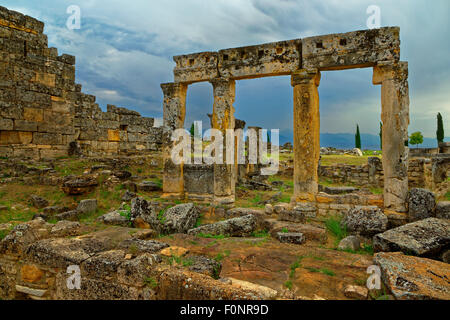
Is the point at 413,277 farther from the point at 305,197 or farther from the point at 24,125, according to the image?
the point at 24,125

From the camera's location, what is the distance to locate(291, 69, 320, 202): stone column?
276 inches

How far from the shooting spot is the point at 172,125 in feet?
29.1

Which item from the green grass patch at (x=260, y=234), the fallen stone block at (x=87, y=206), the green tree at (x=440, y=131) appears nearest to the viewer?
the green grass patch at (x=260, y=234)

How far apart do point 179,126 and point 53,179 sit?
4.62 meters

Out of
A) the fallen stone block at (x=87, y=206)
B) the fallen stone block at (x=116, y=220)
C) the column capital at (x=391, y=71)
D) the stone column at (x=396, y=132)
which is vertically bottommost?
the fallen stone block at (x=116, y=220)

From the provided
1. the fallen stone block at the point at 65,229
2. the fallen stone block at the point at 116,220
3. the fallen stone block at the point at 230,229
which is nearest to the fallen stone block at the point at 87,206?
the fallen stone block at the point at 116,220

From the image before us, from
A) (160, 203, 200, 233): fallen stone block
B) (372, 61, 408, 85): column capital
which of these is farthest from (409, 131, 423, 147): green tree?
(160, 203, 200, 233): fallen stone block

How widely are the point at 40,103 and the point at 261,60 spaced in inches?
362

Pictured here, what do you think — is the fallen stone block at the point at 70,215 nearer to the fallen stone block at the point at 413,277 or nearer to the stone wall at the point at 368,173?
the fallen stone block at the point at 413,277

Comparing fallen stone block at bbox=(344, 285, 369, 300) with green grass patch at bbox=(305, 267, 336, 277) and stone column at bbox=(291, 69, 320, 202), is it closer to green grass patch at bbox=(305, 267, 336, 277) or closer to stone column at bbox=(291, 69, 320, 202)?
green grass patch at bbox=(305, 267, 336, 277)

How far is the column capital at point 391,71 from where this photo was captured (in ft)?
20.6

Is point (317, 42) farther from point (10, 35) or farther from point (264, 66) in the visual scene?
point (10, 35)

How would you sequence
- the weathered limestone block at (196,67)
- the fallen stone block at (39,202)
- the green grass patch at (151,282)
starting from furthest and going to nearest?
the weathered limestone block at (196,67), the fallen stone block at (39,202), the green grass patch at (151,282)

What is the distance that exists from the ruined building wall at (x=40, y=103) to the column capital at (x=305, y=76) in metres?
9.79
